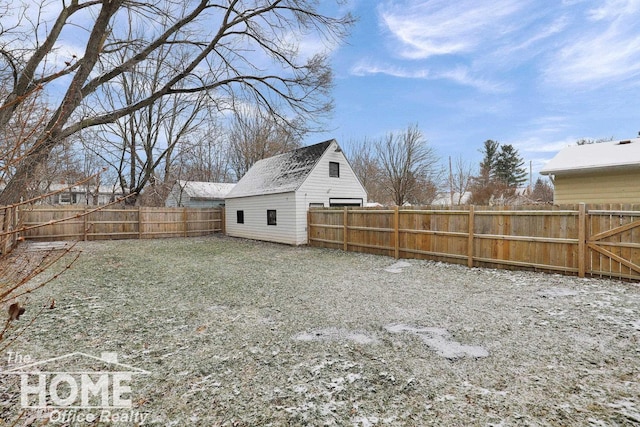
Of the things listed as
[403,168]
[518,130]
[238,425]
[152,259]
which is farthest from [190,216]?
[518,130]

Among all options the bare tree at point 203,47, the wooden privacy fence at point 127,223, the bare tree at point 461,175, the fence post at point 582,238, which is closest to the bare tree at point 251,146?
the wooden privacy fence at point 127,223

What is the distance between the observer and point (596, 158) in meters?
9.36

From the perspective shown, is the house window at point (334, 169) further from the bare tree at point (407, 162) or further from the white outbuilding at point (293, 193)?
the bare tree at point (407, 162)

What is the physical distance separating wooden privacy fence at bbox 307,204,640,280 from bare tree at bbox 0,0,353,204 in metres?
4.55

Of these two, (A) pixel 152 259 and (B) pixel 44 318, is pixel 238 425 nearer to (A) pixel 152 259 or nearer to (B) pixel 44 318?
(B) pixel 44 318

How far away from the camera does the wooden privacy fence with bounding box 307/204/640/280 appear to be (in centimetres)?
599

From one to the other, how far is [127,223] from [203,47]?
35.8 feet

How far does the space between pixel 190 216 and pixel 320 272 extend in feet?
41.0

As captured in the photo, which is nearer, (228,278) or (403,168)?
(228,278)

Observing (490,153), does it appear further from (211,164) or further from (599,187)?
(211,164)

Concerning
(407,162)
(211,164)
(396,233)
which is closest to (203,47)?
(396,233)

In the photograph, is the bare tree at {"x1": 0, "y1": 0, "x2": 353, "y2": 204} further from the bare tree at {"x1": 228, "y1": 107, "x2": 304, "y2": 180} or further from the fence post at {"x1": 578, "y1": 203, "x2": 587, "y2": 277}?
the bare tree at {"x1": 228, "y1": 107, "x2": 304, "y2": 180}

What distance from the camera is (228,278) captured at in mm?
7047

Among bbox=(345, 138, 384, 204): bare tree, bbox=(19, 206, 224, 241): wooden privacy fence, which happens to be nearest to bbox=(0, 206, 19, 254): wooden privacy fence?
bbox=(19, 206, 224, 241): wooden privacy fence
